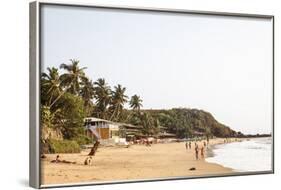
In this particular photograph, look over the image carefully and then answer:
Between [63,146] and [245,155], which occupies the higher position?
[63,146]

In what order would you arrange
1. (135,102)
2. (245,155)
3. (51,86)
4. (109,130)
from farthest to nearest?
(245,155) → (135,102) → (109,130) → (51,86)

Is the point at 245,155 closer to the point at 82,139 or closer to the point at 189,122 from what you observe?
the point at 189,122

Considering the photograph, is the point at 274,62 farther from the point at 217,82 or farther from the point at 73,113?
the point at 73,113

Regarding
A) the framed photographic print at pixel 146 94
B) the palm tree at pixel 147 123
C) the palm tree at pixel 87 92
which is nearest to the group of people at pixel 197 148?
the framed photographic print at pixel 146 94

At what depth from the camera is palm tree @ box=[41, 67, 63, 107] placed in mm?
5355

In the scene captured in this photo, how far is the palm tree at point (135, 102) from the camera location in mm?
5715

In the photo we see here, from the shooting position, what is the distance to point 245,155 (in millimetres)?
6199

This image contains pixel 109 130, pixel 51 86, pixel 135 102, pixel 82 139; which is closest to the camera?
pixel 51 86

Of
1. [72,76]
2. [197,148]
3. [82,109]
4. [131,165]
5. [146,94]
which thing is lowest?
[131,165]

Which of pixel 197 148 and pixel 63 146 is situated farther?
pixel 197 148

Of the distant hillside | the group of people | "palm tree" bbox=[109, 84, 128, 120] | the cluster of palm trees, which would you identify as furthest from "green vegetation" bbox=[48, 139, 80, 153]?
the group of people

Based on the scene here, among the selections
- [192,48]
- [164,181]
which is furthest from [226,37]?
[164,181]

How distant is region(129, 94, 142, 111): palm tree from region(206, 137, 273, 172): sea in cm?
75

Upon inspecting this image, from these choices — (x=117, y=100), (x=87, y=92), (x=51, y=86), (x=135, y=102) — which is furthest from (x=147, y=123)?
(x=51, y=86)
